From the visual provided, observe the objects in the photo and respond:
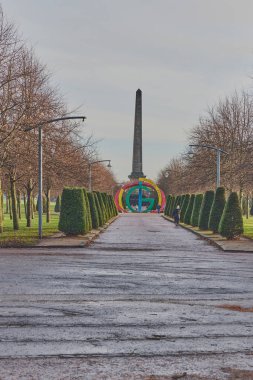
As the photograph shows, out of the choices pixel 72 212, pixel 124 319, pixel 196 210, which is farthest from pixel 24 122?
pixel 124 319

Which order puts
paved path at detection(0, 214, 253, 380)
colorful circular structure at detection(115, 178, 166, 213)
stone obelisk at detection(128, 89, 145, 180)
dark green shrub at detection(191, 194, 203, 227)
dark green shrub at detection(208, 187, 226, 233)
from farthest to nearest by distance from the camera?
stone obelisk at detection(128, 89, 145, 180) → colorful circular structure at detection(115, 178, 166, 213) → dark green shrub at detection(191, 194, 203, 227) → dark green shrub at detection(208, 187, 226, 233) → paved path at detection(0, 214, 253, 380)

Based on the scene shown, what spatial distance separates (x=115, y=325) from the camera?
866 centimetres

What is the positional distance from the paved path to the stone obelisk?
2799 inches

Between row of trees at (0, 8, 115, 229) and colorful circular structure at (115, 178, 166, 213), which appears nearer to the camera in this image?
row of trees at (0, 8, 115, 229)

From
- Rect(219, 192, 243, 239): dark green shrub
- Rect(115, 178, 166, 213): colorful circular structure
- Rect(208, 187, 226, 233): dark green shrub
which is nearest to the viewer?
Rect(219, 192, 243, 239): dark green shrub

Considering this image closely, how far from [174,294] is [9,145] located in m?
19.5

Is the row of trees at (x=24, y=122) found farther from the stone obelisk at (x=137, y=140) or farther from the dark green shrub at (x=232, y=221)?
the stone obelisk at (x=137, y=140)

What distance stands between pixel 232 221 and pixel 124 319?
18.9m

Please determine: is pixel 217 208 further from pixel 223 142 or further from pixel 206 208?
pixel 223 142

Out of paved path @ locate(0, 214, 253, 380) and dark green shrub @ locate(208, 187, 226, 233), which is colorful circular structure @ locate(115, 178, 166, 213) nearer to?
dark green shrub @ locate(208, 187, 226, 233)

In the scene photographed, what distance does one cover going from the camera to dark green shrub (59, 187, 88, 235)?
28.2 metres

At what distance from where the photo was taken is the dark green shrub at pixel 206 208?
114 ft

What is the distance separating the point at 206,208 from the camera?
3559 cm

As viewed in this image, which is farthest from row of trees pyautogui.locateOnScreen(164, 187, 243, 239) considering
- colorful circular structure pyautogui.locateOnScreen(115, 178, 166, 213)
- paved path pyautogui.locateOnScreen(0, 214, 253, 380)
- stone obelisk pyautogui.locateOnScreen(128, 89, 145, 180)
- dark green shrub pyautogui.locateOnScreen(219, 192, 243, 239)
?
stone obelisk pyautogui.locateOnScreen(128, 89, 145, 180)
